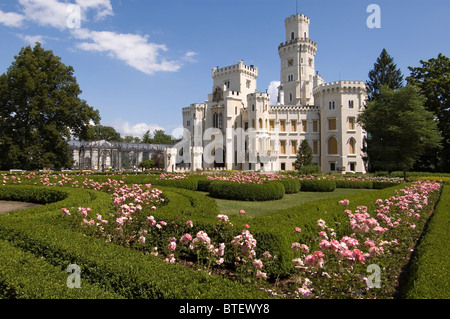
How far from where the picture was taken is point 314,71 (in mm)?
50938

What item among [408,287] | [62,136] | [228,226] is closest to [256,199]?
[228,226]

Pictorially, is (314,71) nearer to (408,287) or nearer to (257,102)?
(257,102)

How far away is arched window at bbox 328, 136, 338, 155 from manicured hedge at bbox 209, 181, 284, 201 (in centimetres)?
3179

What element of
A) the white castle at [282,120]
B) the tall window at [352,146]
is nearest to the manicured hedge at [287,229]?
the white castle at [282,120]

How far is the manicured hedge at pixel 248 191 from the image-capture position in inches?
558

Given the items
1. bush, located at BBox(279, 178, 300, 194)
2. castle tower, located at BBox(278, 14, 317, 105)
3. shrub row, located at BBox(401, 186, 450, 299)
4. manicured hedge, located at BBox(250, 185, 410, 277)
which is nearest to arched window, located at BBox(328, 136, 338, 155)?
castle tower, located at BBox(278, 14, 317, 105)

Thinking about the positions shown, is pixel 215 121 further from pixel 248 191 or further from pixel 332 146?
pixel 248 191

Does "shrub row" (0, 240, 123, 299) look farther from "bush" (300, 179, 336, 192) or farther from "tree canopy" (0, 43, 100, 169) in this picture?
"tree canopy" (0, 43, 100, 169)

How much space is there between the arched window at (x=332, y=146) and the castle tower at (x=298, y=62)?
348 inches

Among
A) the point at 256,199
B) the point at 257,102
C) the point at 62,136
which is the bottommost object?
the point at 256,199

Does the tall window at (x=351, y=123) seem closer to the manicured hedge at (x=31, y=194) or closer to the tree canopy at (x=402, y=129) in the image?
the tree canopy at (x=402, y=129)

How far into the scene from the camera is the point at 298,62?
49.8 m

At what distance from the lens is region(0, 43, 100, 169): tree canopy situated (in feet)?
89.6
